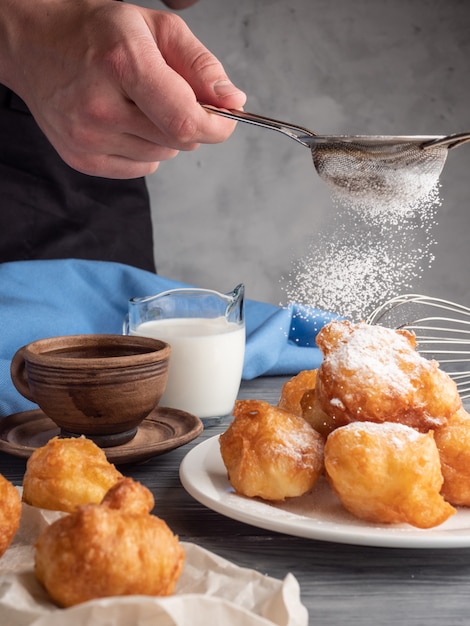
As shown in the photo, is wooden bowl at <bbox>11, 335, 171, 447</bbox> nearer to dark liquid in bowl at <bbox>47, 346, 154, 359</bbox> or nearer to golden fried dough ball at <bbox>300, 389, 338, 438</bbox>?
dark liquid in bowl at <bbox>47, 346, 154, 359</bbox>

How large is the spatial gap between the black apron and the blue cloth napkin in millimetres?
300

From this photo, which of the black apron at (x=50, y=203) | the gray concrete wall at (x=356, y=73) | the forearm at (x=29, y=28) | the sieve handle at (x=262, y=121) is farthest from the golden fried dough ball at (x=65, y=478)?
the gray concrete wall at (x=356, y=73)

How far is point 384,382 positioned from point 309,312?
38.9 inches

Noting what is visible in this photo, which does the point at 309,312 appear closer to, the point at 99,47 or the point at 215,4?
A: the point at 99,47

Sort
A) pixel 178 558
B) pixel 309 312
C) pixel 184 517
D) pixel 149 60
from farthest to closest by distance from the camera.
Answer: pixel 309 312, pixel 149 60, pixel 184 517, pixel 178 558

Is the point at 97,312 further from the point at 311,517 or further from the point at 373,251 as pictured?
the point at 373,251

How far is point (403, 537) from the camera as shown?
31.6 inches

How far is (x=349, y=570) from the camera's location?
813mm

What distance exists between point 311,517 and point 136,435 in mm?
382

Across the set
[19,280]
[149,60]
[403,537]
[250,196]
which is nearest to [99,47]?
[149,60]

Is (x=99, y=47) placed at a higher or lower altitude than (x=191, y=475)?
higher

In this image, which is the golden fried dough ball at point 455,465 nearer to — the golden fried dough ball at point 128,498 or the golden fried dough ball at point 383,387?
the golden fried dough ball at point 383,387

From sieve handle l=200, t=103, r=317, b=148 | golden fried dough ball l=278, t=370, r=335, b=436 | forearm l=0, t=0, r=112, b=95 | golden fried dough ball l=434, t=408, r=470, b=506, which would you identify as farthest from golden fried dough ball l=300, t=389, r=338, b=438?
forearm l=0, t=0, r=112, b=95

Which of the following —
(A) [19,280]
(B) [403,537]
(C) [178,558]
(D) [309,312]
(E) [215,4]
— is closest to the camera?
(C) [178,558]
